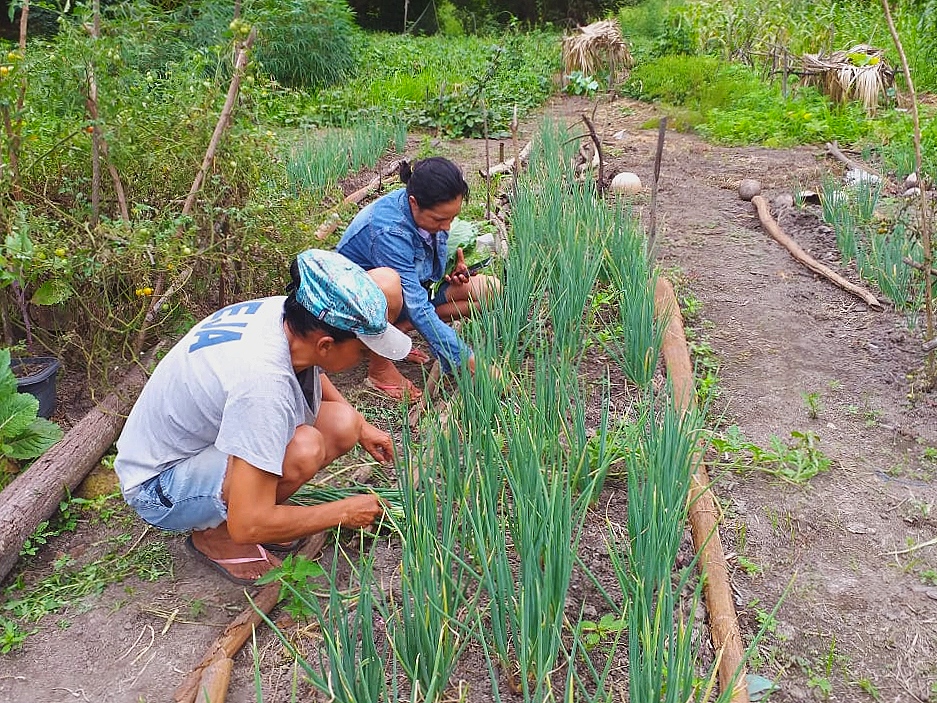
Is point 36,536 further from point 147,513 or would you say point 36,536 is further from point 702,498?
point 702,498

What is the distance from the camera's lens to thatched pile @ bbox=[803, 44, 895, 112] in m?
7.26

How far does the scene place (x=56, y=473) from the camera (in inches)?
96.5

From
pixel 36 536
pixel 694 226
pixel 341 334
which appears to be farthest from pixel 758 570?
pixel 694 226

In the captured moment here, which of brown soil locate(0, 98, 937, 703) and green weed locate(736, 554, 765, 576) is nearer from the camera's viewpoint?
brown soil locate(0, 98, 937, 703)

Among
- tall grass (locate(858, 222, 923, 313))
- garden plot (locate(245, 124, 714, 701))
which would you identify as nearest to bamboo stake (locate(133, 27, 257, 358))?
garden plot (locate(245, 124, 714, 701))

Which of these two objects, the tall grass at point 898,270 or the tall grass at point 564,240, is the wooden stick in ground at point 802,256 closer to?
the tall grass at point 898,270

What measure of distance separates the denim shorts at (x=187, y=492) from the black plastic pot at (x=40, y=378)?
0.95 metres

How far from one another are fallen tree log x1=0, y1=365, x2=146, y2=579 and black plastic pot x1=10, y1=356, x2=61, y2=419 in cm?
15

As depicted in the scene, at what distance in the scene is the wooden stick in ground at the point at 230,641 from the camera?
5.65ft

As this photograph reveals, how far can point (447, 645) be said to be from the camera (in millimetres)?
1513

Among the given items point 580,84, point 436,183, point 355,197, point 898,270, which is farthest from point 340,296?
point 580,84

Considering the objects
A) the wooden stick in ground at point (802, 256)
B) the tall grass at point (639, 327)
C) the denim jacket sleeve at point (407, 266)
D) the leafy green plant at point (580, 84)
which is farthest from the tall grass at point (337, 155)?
the leafy green plant at point (580, 84)

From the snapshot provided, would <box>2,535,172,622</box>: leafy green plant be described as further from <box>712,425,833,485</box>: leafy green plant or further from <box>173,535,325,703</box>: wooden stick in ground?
<box>712,425,833,485</box>: leafy green plant

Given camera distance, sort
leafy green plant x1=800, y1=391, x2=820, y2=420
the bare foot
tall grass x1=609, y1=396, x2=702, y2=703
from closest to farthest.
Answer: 1. tall grass x1=609, y1=396, x2=702, y2=703
2. leafy green plant x1=800, y1=391, x2=820, y2=420
3. the bare foot
